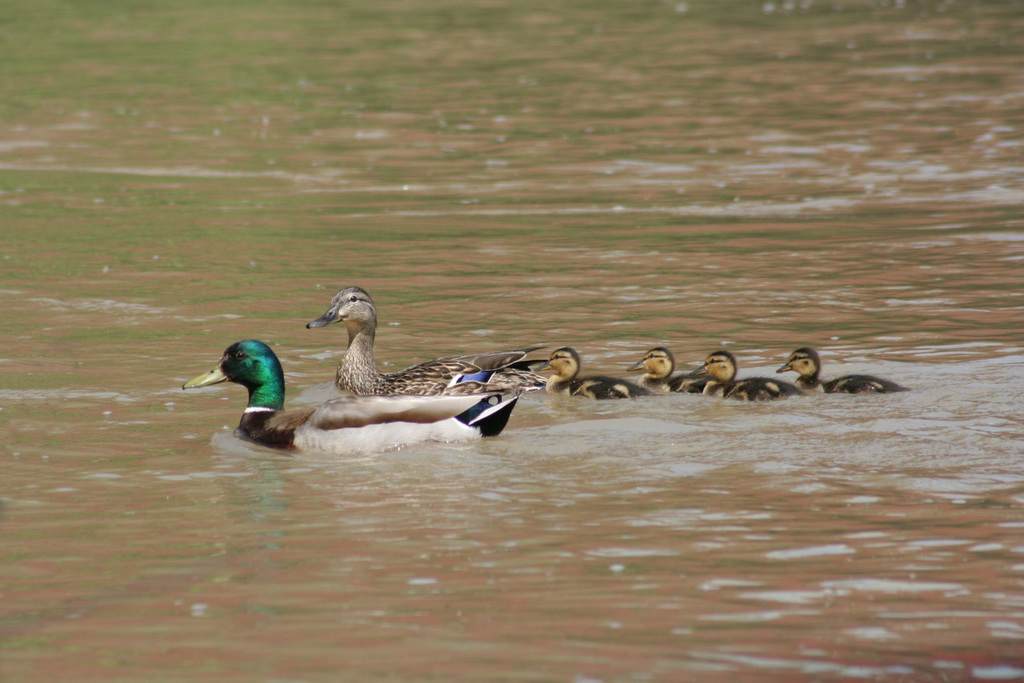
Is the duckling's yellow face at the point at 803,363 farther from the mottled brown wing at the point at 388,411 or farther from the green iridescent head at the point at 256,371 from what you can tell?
the green iridescent head at the point at 256,371

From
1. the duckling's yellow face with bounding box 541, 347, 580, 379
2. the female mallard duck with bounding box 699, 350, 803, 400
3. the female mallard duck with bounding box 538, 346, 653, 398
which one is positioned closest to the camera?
the female mallard duck with bounding box 699, 350, 803, 400

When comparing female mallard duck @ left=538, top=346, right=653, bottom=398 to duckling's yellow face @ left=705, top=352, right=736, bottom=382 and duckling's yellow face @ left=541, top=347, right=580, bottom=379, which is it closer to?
duckling's yellow face @ left=541, top=347, right=580, bottom=379

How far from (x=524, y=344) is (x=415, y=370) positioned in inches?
60.1

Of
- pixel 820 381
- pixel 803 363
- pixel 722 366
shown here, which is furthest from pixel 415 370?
pixel 820 381

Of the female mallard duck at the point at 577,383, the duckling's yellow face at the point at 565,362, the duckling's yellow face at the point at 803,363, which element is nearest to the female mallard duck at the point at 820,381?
the duckling's yellow face at the point at 803,363

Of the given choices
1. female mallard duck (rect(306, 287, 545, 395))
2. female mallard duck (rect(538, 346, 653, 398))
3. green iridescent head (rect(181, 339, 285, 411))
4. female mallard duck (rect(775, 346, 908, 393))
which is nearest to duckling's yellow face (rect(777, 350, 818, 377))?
female mallard duck (rect(775, 346, 908, 393))

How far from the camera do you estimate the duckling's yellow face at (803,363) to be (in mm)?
10227

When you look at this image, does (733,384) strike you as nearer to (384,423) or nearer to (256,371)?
(384,423)

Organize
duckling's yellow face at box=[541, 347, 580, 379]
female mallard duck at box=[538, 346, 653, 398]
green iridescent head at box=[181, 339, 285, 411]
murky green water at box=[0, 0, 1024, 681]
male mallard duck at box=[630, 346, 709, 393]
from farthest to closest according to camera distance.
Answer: duckling's yellow face at box=[541, 347, 580, 379]
male mallard duck at box=[630, 346, 709, 393]
female mallard duck at box=[538, 346, 653, 398]
green iridescent head at box=[181, 339, 285, 411]
murky green water at box=[0, 0, 1024, 681]

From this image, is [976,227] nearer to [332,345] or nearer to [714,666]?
[332,345]

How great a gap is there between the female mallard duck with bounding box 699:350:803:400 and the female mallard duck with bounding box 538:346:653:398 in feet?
1.38

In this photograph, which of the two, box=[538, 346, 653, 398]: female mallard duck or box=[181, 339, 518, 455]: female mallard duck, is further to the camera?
box=[538, 346, 653, 398]: female mallard duck

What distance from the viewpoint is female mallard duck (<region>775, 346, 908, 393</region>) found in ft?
32.4

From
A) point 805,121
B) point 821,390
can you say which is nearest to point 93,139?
point 805,121
